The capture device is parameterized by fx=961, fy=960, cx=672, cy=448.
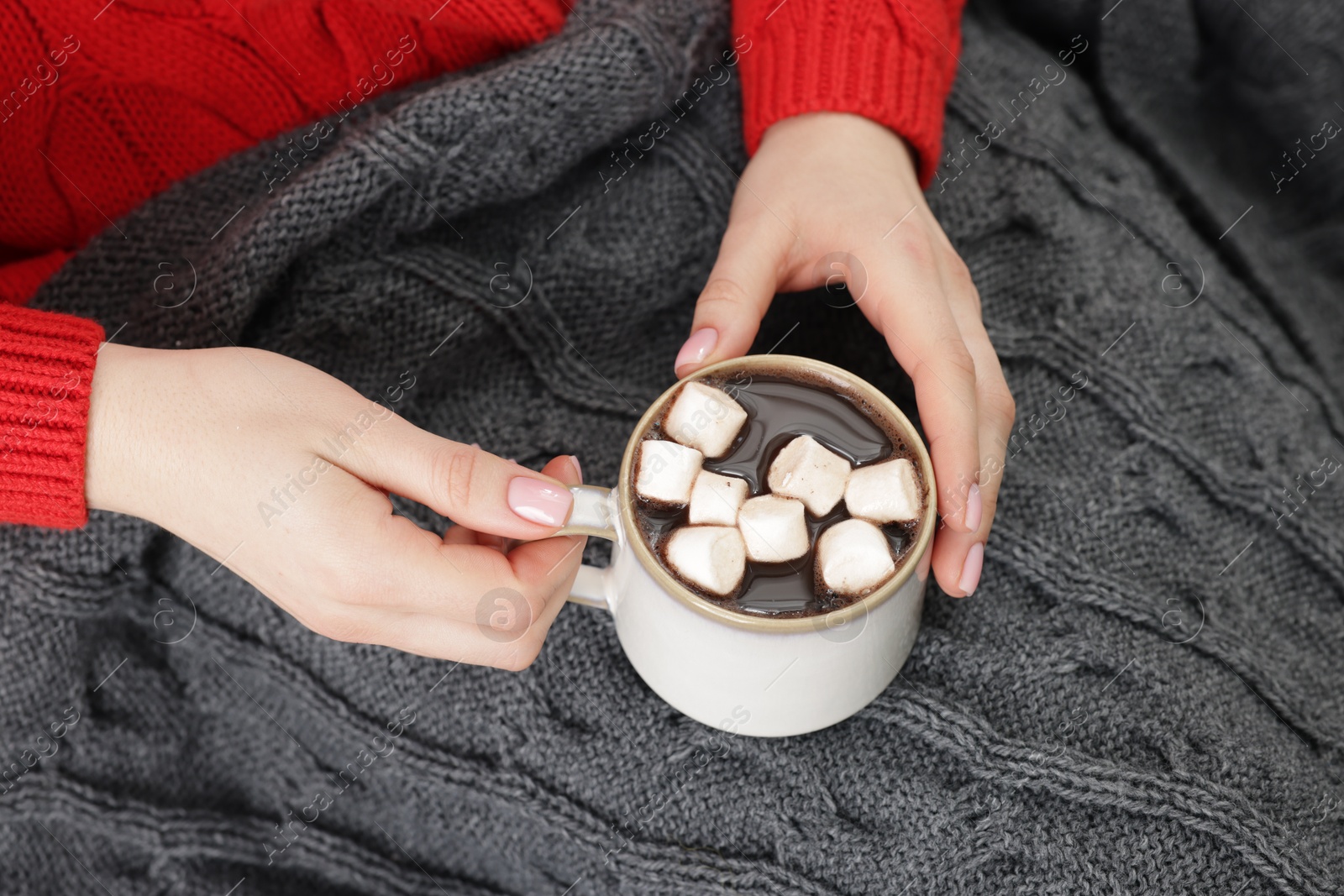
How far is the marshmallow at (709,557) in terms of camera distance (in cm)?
63

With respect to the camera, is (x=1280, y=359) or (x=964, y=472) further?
(x=1280, y=359)

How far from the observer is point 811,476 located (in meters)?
0.68

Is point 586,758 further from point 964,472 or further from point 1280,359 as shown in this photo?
point 1280,359

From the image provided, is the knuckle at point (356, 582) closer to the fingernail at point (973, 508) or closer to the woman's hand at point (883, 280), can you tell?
the woman's hand at point (883, 280)

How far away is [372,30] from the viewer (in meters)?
0.94

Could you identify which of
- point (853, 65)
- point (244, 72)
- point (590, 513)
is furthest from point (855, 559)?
point (244, 72)

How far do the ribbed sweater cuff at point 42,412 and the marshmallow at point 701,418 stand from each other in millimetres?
441

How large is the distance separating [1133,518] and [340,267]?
2.48ft

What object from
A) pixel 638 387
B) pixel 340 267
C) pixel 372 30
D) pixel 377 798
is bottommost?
pixel 377 798

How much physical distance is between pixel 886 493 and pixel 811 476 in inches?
2.1

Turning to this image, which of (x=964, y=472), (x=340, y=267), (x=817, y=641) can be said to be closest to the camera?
(x=817, y=641)

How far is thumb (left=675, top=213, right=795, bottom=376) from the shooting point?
0.76 metres

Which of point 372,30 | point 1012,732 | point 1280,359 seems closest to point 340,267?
point 372,30

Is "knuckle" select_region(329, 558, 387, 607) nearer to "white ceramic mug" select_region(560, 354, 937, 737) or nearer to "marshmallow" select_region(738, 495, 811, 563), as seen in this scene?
"white ceramic mug" select_region(560, 354, 937, 737)
